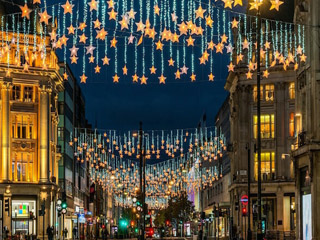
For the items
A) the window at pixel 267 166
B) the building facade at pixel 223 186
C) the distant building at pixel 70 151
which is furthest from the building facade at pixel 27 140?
the window at pixel 267 166

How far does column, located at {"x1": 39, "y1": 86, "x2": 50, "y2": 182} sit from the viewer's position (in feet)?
267

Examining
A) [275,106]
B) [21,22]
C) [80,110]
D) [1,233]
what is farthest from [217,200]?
[1,233]

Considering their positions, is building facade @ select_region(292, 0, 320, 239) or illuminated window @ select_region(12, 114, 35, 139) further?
illuminated window @ select_region(12, 114, 35, 139)

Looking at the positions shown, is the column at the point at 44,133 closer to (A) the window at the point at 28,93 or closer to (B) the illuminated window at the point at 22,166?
(A) the window at the point at 28,93

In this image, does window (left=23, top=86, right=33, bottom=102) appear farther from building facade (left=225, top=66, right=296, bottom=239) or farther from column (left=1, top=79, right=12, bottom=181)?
building facade (left=225, top=66, right=296, bottom=239)

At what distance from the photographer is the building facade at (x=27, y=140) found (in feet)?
261

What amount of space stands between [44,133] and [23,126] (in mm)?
2477

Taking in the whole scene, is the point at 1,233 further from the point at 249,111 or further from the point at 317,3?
the point at 317,3

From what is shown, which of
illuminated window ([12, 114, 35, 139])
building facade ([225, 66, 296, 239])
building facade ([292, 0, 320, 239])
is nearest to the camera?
building facade ([292, 0, 320, 239])

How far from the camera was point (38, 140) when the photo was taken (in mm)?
82312

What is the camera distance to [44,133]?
270 ft

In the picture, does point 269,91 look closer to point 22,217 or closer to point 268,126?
point 268,126

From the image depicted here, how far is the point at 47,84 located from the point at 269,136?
2523cm

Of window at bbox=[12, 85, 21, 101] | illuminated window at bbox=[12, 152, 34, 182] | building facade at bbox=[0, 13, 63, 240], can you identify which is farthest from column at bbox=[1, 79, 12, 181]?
window at bbox=[12, 85, 21, 101]
